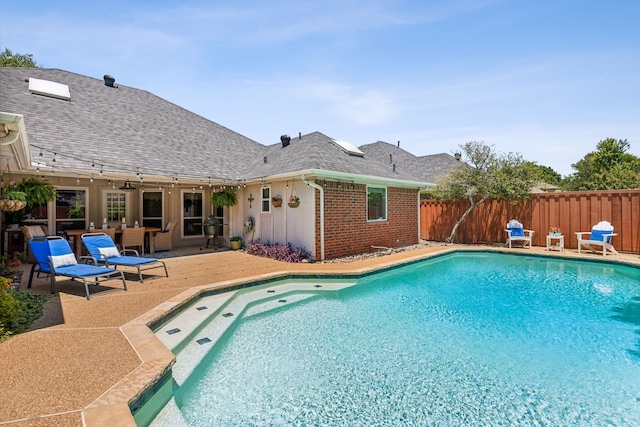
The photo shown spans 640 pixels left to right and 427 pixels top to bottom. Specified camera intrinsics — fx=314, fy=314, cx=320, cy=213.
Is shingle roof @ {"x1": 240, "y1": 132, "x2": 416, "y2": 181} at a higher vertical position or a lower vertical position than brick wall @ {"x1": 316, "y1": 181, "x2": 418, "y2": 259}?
higher

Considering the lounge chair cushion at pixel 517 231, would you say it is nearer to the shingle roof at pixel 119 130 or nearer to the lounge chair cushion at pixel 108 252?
the shingle roof at pixel 119 130

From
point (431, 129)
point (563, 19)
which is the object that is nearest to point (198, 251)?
point (563, 19)

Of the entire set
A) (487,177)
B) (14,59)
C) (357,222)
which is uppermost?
(14,59)

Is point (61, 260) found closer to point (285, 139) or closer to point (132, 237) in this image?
point (132, 237)

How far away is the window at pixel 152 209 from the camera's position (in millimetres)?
12094

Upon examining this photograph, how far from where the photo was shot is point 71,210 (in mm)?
10570

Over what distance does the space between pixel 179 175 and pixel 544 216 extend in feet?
46.7

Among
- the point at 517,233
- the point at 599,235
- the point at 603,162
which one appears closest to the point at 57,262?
the point at 517,233

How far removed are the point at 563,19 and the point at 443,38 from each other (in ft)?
9.83

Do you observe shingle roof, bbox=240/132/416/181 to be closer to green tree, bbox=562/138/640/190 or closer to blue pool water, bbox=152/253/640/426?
blue pool water, bbox=152/253/640/426

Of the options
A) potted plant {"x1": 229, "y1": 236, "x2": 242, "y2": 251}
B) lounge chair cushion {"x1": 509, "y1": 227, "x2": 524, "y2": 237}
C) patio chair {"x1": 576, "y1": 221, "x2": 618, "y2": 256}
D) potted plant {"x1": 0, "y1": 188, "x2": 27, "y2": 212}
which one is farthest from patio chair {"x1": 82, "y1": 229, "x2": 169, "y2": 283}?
patio chair {"x1": 576, "y1": 221, "x2": 618, "y2": 256}

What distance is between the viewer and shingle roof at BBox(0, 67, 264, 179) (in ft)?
31.9

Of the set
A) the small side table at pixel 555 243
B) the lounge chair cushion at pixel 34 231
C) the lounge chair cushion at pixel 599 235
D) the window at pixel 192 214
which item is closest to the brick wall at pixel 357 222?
the small side table at pixel 555 243

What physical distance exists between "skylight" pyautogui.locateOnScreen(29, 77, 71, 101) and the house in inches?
1.4
